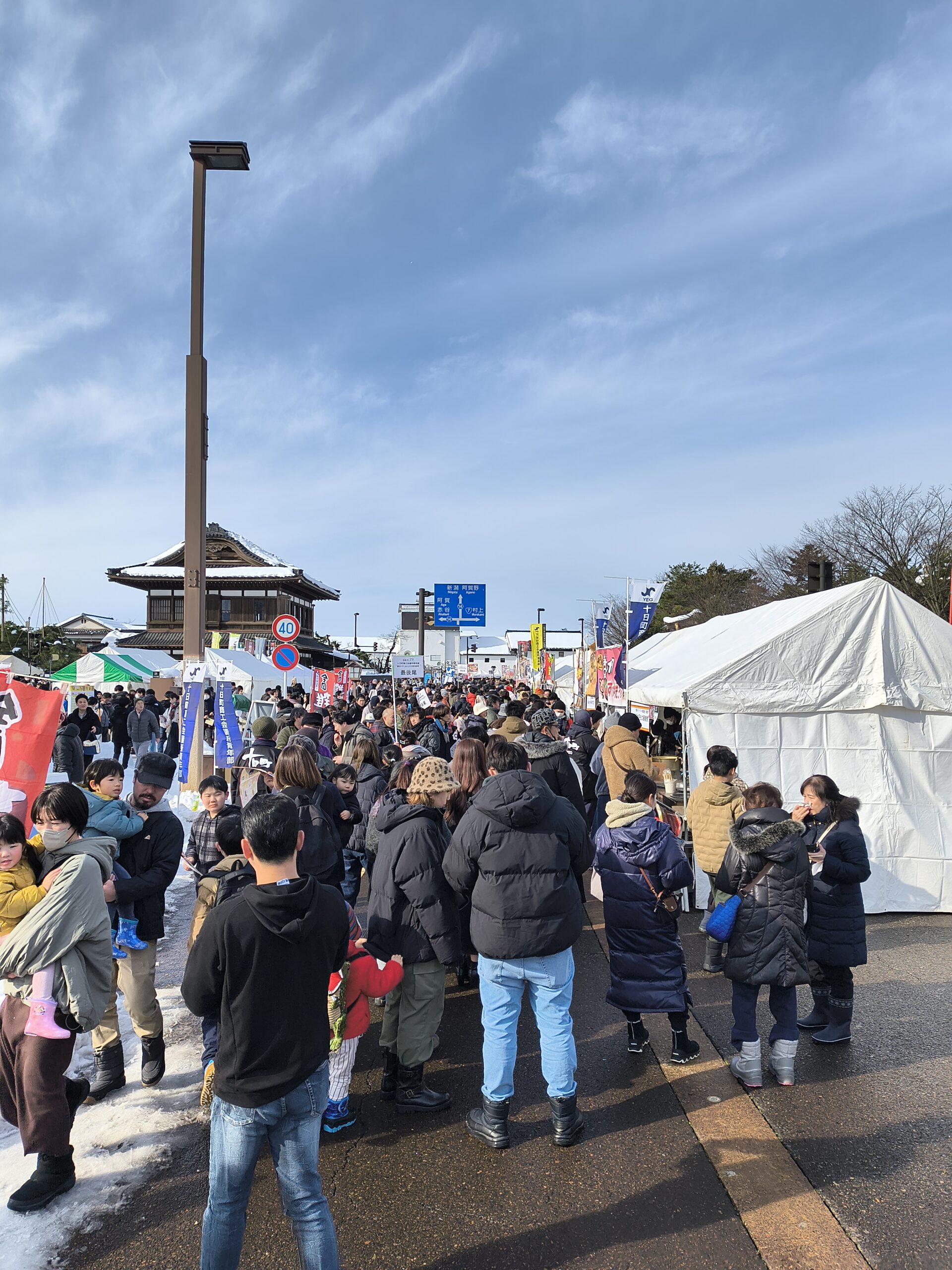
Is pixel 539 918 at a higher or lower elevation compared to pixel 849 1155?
higher

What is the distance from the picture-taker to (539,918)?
11.0ft

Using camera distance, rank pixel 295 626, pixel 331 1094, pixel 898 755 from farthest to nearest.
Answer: pixel 295 626 → pixel 898 755 → pixel 331 1094

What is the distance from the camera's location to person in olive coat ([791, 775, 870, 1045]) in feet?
14.0

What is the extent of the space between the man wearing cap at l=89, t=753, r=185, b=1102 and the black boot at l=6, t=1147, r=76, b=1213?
29.1 inches

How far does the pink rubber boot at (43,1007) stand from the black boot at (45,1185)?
1.81 feet

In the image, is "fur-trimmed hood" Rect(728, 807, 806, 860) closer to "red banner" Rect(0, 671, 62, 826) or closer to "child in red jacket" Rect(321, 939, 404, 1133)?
"child in red jacket" Rect(321, 939, 404, 1133)

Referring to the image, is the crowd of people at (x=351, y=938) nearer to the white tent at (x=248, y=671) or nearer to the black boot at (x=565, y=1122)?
the black boot at (x=565, y=1122)

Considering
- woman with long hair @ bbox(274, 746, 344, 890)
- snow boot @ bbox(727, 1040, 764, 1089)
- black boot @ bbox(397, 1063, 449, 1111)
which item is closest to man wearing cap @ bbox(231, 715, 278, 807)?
woman with long hair @ bbox(274, 746, 344, 890)

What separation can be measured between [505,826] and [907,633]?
5470 millimetres

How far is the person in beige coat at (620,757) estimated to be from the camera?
6.84m

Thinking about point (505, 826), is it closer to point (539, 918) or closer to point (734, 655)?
point (539, 918)

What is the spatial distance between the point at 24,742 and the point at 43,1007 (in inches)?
71.7

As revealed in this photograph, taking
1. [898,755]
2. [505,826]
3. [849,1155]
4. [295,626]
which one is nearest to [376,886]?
[505,826]

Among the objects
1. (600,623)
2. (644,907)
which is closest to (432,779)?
(644,907)
